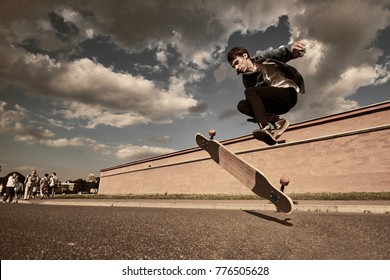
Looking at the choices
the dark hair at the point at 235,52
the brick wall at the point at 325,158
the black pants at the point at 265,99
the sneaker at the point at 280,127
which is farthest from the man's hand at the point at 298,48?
the brick wall at the point at 325,158

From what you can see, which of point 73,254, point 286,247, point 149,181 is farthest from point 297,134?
point 149,181

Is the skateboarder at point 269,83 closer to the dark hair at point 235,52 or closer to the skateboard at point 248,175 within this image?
the dark hair at point 235,52

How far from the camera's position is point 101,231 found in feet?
9.64

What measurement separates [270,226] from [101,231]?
2389 mm

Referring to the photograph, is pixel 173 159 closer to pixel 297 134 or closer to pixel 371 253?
pixel 297 134

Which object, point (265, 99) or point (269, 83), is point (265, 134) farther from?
point (269, 83)

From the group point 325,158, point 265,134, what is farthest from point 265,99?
point 325,158

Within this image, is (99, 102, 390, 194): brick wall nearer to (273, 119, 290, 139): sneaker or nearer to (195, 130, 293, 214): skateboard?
(195, 130, 293, 214): skateboard

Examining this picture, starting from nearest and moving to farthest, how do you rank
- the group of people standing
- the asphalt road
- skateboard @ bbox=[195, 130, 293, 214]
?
the asphalt road
skateboard @ bbox=[195, 130, 293, 214]
the group of people standing

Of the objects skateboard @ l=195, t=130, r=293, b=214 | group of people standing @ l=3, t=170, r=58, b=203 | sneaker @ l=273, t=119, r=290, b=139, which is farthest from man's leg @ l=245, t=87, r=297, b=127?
group of people standing @ l=3, t=170, r=58, b=203

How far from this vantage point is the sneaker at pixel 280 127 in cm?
388

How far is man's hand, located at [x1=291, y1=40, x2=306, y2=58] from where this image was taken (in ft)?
12.9

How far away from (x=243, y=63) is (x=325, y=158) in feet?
39.4

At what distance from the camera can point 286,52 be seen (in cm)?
402
